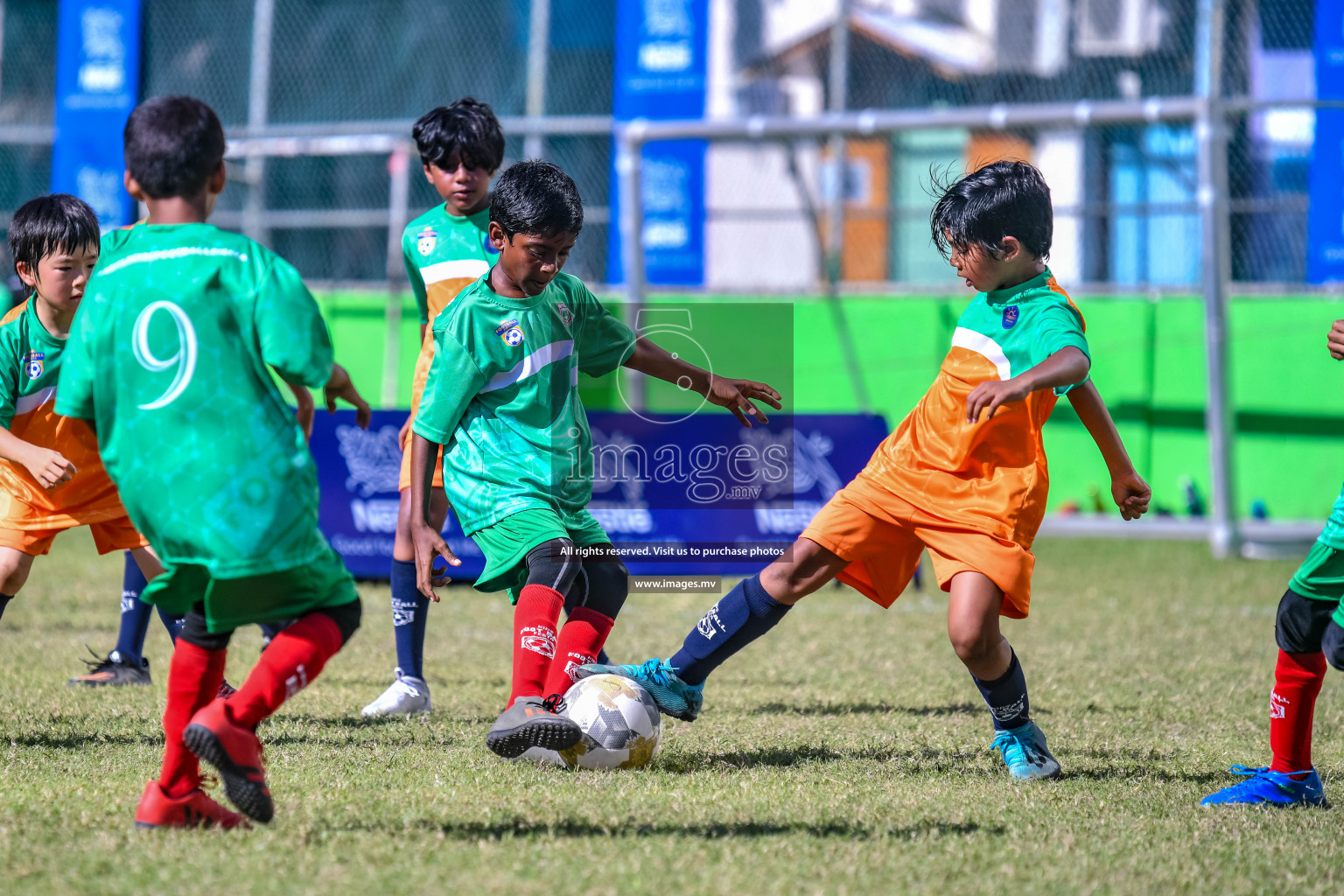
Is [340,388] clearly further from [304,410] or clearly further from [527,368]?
[527,368]

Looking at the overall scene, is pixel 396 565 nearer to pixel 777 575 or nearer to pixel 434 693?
pixel 434 693

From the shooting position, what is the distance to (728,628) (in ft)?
13.1

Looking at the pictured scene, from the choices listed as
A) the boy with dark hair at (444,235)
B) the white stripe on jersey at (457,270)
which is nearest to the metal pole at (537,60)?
the boy with dark hair at (444,235)

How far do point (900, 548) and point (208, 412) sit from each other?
75.2 inches

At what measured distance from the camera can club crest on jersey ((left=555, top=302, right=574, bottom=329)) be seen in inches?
156

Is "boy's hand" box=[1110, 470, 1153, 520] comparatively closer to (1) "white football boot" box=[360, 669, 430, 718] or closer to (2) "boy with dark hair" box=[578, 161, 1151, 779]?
(2) "boy with dark hair" box=[578, 161, 1151, 779]

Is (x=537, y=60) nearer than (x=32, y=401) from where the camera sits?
No

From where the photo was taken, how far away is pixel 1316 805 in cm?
350

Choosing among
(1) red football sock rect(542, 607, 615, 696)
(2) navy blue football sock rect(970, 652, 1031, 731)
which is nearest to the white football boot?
(1) red football sock rect(542, 607, 615, 696)

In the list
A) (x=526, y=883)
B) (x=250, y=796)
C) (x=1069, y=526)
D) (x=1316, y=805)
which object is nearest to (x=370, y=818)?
(x=250, y=796)

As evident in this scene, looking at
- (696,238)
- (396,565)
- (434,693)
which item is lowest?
(434,693)

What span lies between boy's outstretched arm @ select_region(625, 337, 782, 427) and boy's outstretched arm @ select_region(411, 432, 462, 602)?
0.72 meters

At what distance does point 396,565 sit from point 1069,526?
6790 millimetres

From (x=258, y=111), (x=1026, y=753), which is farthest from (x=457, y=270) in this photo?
(x=258, y=111)
